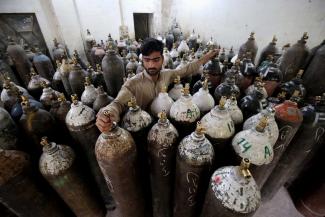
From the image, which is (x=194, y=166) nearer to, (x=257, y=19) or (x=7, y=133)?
(x=7, y=133)

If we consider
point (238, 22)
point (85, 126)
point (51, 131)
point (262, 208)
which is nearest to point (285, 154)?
point (262, 208)

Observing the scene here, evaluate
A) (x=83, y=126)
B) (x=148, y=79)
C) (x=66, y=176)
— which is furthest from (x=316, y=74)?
(x=66, y=176)

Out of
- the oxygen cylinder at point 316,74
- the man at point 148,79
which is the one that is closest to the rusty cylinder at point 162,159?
the man at point 148,79

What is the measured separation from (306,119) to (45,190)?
231cm

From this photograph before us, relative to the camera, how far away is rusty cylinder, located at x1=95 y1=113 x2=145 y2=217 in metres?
1.16

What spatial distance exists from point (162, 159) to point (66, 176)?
76 centimetres

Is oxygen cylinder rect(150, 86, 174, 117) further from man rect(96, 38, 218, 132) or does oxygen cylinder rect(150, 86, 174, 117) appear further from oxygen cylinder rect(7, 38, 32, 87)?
oxygen cylinder rect(7, 38, 32, 87)

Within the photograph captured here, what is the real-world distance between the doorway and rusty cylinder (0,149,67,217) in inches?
255

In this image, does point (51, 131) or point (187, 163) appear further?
point (51, 131)

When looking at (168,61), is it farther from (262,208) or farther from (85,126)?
(262,208)

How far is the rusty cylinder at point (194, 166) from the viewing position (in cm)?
112

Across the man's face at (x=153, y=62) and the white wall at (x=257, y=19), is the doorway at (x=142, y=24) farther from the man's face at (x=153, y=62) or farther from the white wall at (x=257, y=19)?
the man's face at (x=153, y=62)

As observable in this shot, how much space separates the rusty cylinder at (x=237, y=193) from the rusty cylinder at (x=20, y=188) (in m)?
1.31

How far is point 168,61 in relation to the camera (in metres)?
2.84
